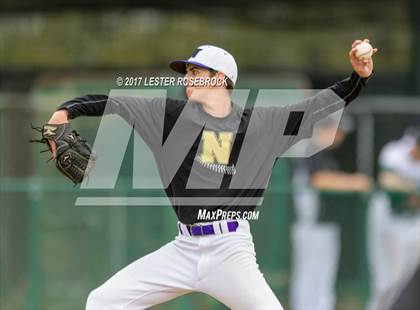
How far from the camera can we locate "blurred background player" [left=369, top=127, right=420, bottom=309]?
9422mm

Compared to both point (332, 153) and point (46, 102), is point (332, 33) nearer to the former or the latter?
point (332, 153)

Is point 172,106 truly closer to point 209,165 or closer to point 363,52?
point 209,165

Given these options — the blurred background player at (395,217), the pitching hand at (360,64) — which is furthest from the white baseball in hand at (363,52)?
the blurred background player at (395,217)

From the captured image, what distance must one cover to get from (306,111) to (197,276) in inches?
43.1

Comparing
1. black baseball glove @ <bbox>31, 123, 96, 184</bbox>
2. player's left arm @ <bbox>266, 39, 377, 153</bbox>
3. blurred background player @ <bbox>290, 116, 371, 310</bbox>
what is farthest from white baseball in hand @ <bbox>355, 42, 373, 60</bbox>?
blurred background player @ <bbox>290, 116, 371, 310</bbox>

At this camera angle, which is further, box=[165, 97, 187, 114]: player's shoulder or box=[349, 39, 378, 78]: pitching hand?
box=[165, 97, 187, 114]: player's shoulder

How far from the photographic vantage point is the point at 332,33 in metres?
13.2

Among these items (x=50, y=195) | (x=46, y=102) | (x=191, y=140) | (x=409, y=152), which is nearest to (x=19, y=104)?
(x=46, y=102)

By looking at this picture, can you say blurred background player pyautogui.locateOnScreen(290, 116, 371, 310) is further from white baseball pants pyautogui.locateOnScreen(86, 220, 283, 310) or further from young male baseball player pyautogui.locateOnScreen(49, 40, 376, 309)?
white baseball pants pyautogui.locateOnScreen(86, 220, 283, 310)

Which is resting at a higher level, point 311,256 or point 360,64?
point 360,64

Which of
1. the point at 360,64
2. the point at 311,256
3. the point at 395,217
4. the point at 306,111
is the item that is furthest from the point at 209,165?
the point at 395,217

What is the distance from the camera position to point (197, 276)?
18.9ft

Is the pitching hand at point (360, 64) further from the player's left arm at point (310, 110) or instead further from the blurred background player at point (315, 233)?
the blurred background player at point (315, 233)

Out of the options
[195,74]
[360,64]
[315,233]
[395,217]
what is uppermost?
[360,64]
